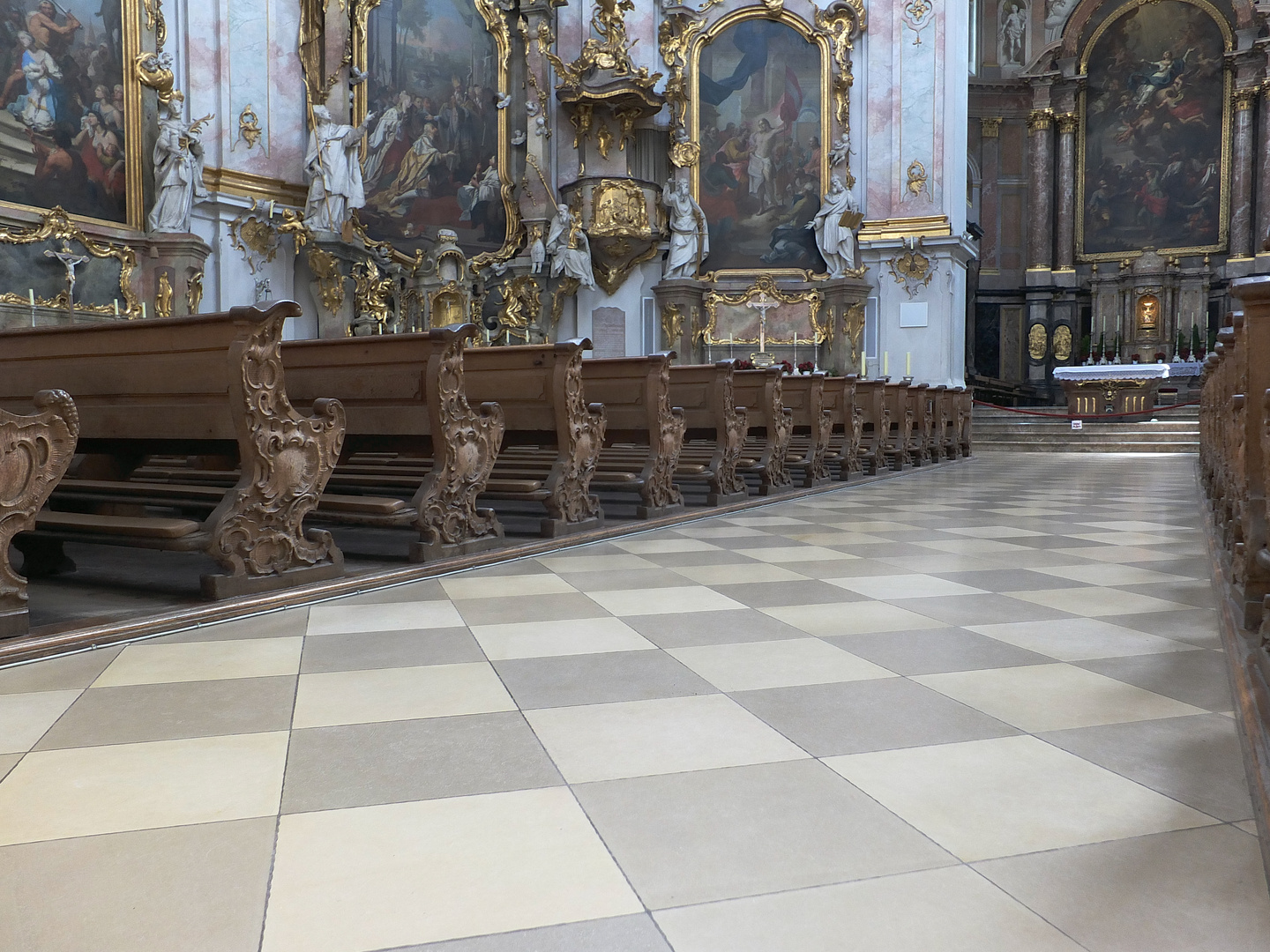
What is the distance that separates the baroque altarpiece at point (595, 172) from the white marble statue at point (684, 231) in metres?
0.04

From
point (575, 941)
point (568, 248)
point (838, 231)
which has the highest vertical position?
point (838, 231)

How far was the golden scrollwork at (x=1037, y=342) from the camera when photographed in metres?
22.1

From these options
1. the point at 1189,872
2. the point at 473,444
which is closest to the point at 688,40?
the point at 473,444

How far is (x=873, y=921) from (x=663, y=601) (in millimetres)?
2137

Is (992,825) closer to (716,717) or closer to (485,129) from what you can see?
(716,717)

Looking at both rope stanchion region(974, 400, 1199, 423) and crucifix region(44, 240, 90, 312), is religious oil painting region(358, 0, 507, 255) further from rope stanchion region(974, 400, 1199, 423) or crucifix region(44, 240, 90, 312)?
rope stanchion region(974, 400, 1199, 423)

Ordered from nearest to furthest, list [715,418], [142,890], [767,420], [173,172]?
[142,890] → [715,418] → [767,420] → [173,172]

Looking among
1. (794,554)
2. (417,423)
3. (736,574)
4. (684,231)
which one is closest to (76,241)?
(417,423)

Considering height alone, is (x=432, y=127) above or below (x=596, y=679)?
above

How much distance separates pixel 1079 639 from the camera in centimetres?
284

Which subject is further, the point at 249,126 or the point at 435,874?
the point at 249,126

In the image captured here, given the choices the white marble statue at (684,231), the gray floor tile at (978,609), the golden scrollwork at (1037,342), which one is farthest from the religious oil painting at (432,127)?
the golden scrollwork at (1037,342)

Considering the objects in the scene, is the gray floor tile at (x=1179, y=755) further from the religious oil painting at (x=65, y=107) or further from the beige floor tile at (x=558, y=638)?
the religious oil painting at (x=65, y=107)

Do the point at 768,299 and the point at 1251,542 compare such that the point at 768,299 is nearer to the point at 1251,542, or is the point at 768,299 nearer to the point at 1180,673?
the point at 1251,542
